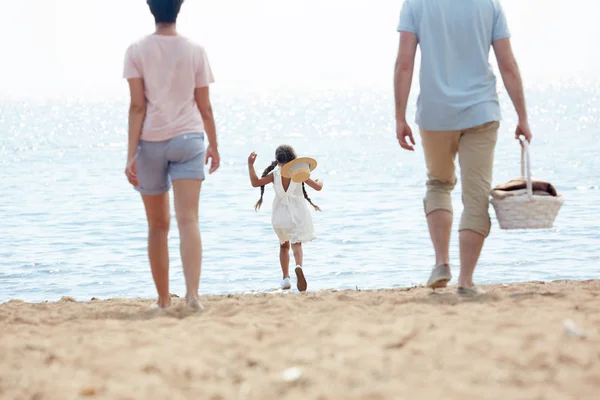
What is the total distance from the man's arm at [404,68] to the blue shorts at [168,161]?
3.94 feet

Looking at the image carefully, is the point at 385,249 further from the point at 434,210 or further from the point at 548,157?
the point at 548,157

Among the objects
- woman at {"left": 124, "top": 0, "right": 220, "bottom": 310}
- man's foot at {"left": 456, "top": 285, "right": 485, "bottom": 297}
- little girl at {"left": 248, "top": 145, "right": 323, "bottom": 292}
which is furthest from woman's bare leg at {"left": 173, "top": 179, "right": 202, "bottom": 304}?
little girl at {"left": 248, "top": 145, "right": 323, "bottom": 292}

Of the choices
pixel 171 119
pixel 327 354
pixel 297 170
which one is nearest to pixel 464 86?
pixel 171 119

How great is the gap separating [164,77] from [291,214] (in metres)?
3.66

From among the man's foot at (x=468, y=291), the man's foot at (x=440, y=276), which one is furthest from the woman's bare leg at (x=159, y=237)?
the man's foot at (x=468, y=291)

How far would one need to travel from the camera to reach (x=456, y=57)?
6102 millimetres

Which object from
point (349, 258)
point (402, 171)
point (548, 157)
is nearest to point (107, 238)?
point (349, 258)

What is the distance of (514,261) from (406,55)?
22.1ft

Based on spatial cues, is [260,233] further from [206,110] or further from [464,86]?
[464,86]

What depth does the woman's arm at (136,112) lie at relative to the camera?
596cm

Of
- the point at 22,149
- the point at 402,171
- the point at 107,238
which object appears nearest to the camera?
the point at 107,238

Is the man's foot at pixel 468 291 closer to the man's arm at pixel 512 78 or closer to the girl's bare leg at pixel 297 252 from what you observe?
the man's arm at pixel 512 78

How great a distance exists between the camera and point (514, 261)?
12.4 meters

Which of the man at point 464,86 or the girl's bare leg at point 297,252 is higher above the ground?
the man at point 464,86
